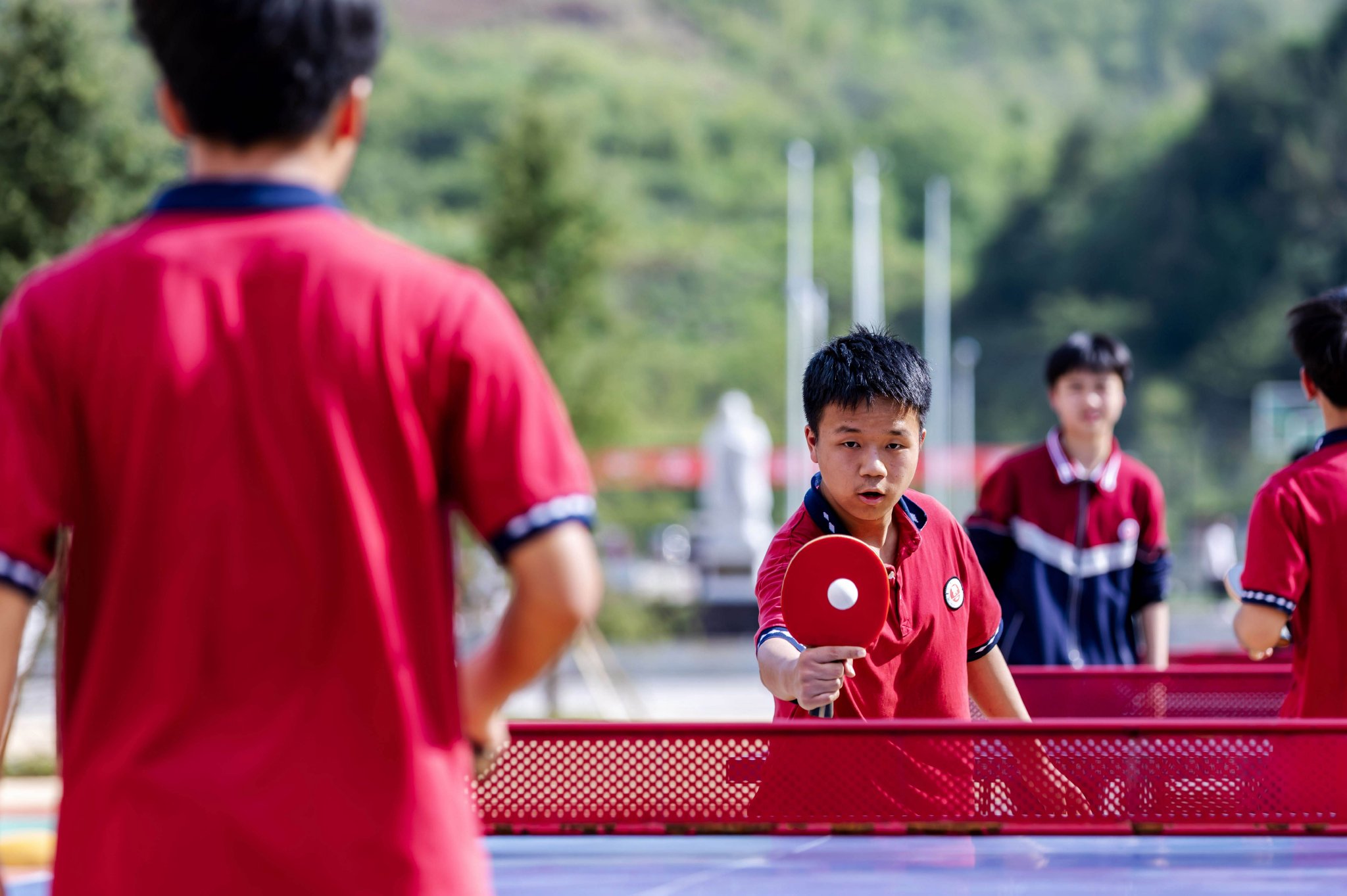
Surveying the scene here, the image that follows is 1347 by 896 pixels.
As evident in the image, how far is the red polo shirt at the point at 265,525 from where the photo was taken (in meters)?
1.66

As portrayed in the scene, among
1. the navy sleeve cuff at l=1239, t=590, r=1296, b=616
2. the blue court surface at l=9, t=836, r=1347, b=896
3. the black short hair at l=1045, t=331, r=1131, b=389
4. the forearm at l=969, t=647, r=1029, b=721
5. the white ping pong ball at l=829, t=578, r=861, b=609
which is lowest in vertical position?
the blue court surface at l=9, t=836, r=1347, b=896

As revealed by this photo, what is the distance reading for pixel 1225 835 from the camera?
2.46 m

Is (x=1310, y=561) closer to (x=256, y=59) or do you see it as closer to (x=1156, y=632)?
(x=1156, y=632)

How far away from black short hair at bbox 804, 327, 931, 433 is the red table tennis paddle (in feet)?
1.86

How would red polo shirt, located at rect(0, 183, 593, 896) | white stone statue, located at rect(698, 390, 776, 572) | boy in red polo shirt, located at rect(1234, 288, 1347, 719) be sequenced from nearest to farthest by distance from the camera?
1. red polo shirt, located at rect(0, 183, 593, 896)
2. boy in red polo shirt, located at rect(1234, 288, 1347, 719)
3. white stone statue, located at rect(698, 390, 776, 572)

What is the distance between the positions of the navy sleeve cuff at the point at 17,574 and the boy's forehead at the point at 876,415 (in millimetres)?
1831

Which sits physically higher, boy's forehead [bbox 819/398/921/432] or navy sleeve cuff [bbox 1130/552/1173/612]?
boy's forehead [bbox 819/398/921/432]

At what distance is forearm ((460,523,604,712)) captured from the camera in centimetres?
170

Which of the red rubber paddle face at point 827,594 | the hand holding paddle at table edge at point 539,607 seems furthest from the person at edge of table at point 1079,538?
the hand holding paddle at table edge at point 539,607

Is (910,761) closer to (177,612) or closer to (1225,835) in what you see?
(1225,835)

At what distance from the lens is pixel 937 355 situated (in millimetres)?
51000

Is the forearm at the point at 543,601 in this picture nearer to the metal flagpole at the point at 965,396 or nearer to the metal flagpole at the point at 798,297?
the metal flagpole at the point at 798,297

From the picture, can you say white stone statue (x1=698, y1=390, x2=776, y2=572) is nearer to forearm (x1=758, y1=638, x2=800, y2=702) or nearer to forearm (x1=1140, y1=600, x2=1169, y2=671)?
forearm (x1=1140, y1=600, x2=1169, y2=671)

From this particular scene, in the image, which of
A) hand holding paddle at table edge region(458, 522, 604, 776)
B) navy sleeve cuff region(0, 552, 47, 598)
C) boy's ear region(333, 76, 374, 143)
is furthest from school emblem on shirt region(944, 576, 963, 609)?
→ navy sleeve cuff region(0, 552, 47, 598)
